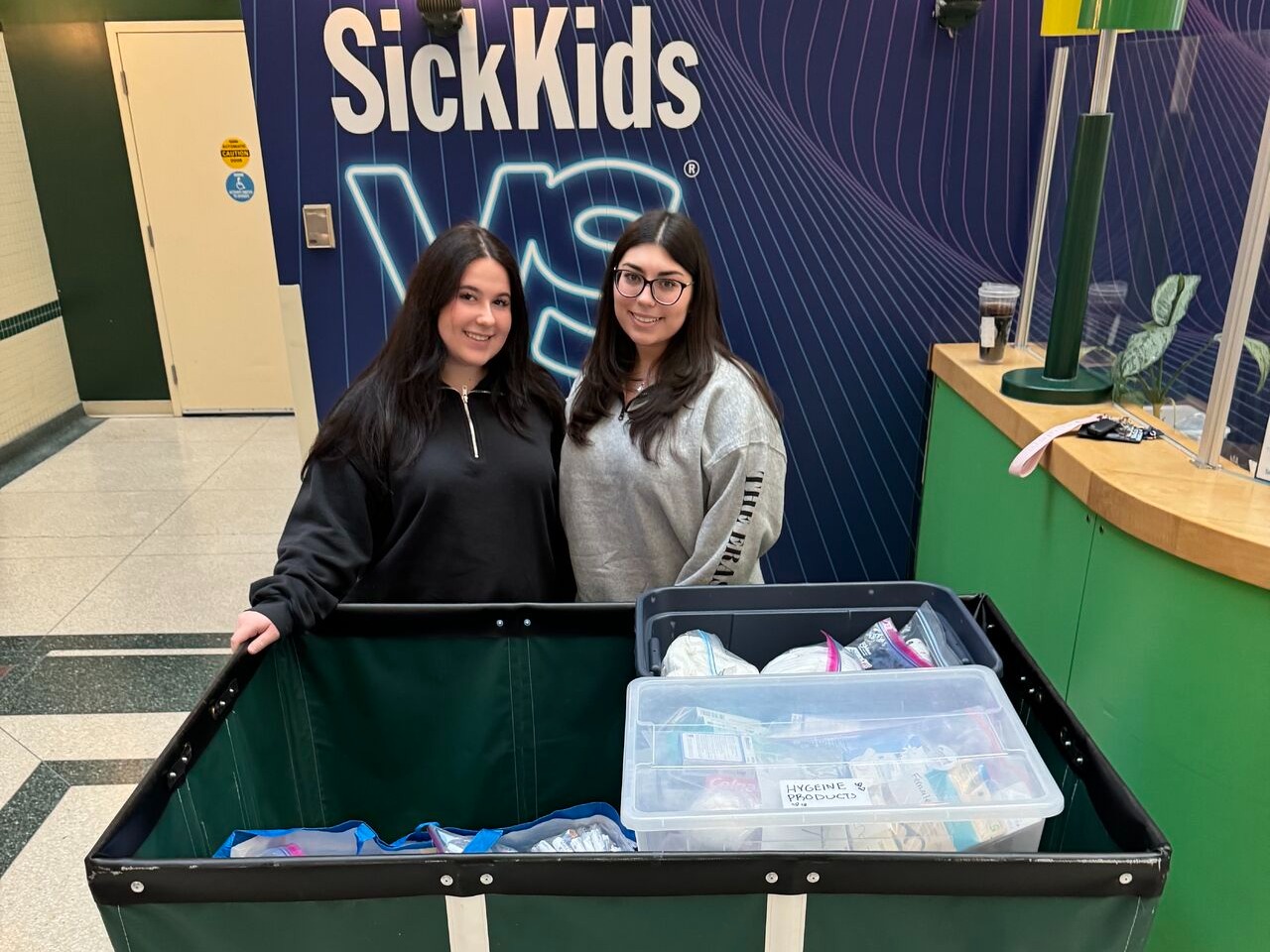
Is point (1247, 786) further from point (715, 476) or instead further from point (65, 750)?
point (65, 750)

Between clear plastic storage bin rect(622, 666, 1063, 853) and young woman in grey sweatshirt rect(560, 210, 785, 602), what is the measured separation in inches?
23.0

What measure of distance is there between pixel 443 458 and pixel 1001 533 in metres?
1.42

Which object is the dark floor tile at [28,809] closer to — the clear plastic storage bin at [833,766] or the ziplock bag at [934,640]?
the clear plastic storage bin at [833,766]

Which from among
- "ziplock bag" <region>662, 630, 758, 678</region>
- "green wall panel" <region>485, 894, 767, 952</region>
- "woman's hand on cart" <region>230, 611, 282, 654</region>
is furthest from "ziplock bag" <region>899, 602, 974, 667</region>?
"woman's hand on cart" <region>230, 611, 282, 654</region>

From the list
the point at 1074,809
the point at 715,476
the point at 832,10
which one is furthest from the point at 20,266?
the point at 1074,809

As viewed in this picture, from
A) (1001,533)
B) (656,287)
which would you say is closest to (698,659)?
(656,287)

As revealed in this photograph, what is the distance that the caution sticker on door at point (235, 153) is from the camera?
5.38 m

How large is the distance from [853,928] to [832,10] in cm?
246

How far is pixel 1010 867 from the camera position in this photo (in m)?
0.97

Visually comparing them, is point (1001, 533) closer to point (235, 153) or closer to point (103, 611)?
point (103, 611)

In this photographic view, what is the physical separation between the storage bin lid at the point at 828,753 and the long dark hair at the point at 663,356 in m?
0.69

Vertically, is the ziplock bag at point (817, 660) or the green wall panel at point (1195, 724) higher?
the ziplock bag at point (817, 660)

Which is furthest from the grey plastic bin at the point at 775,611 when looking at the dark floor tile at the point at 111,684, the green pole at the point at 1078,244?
the dark floor tile at the point at 111,684

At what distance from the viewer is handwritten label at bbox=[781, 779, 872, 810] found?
3.32ft
